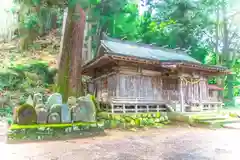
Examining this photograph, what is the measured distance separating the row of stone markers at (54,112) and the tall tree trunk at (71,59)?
9.23 feet

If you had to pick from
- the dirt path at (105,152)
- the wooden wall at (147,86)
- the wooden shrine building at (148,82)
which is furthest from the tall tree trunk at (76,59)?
the dirt path at (105,152)

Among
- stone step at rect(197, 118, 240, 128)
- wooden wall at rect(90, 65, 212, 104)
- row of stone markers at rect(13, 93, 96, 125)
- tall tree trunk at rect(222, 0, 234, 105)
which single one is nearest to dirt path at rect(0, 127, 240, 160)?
row of stone markers at rect(13, 93, 96, 125)

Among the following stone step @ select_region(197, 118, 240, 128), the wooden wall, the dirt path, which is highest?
the wooden wall

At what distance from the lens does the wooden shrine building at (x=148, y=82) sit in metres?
9.12

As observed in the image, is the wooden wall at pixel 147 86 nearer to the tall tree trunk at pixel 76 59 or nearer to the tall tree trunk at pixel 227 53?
the tall tree trunk at pixel 76 59

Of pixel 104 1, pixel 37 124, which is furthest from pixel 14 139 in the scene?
pixel 104 1

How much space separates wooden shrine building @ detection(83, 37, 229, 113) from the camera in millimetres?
9125

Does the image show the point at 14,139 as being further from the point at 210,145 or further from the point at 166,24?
Result: the point at 166,24

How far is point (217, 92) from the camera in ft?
68.4

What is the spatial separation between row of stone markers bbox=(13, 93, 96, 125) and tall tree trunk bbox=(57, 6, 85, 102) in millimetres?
2812

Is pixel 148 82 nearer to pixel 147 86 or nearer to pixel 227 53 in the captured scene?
pixel 147 86

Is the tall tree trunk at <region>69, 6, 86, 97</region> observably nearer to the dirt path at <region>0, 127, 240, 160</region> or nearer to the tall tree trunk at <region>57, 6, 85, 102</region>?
the tall tree trunk at <region>57, 6, 85, 102</region>

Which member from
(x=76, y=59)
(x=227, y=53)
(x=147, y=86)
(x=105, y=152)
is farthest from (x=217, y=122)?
(x=227, y=53)

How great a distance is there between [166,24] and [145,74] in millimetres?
12878
